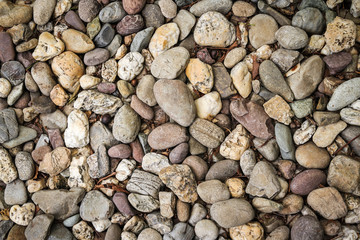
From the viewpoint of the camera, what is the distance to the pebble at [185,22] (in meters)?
2.41

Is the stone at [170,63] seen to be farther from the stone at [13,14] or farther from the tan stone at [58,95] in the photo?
the stone at [13,14]

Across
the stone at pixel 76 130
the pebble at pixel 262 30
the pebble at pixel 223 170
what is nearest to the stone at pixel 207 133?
the pebble at pixel 223 170

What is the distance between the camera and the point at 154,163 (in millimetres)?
2328

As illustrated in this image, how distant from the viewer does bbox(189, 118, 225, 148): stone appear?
2.30 meters

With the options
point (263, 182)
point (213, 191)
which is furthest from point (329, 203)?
point (213, 191)

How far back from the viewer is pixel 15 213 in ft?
7.64

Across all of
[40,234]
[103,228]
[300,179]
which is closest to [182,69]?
[300,179]

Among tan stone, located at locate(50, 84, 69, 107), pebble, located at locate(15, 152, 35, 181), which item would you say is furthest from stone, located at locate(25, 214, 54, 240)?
tan stone, located at locate(50, 84, 69, 107)

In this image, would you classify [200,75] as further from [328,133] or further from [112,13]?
[328,133]

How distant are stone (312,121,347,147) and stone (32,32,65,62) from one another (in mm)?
2064

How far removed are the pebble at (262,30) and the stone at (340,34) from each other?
0.40 meters

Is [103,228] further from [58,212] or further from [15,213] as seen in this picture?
[15,213]

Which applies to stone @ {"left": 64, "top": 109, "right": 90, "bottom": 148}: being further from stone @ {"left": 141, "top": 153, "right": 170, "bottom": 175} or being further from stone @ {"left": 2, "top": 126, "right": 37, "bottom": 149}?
stone @ {"left": 141, "top": 153, "right": 170, "bottom": 175}

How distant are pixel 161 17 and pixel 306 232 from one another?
6.27ft
